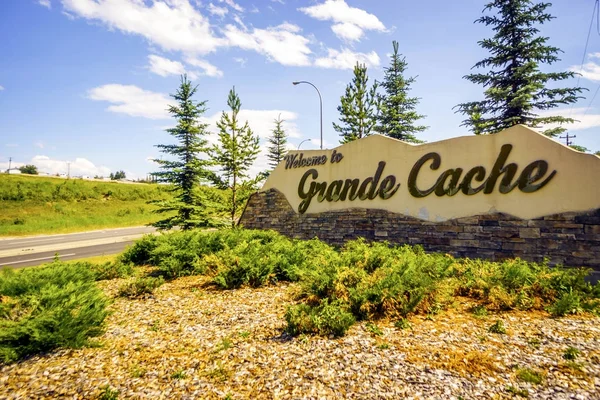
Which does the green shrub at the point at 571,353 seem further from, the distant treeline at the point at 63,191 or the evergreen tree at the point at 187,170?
the distant treeline at the point at 63,191

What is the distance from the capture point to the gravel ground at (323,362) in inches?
145

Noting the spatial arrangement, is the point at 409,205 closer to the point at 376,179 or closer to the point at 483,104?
Answer: the point at 376,179

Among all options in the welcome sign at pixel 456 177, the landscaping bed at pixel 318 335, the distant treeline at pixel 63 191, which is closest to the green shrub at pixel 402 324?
the landscaping bed at pixel 318 335

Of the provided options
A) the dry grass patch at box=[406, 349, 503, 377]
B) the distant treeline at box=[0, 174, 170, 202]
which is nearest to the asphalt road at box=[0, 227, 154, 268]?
the distant treeline at box=[0, 174, 170, 202]

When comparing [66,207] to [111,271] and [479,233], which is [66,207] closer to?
[111,271]

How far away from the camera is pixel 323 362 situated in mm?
4277

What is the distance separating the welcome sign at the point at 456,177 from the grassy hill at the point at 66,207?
20214 mm

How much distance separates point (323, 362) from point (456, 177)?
25.0 feet

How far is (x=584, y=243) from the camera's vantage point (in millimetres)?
7648

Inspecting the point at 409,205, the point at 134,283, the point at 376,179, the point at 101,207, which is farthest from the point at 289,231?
the point at 101,207

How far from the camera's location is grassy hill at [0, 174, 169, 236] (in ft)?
94.9

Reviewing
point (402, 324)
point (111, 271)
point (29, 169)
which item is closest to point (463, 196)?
point (402, 324)

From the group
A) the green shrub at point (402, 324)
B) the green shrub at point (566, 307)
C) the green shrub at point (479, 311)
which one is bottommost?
the green shrub at point (402, 324)

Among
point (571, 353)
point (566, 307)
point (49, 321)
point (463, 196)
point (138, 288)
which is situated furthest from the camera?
point (463, 196)
